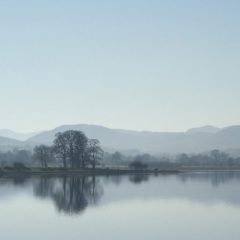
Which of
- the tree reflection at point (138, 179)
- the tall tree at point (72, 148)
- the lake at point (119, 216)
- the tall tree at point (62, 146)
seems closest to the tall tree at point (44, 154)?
the tall tree at point (62, 146)

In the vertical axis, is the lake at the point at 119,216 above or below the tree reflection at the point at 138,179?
below

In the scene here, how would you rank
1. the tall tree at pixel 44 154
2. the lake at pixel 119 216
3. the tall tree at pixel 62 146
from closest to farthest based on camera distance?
the lake at pixel 119 216, the tall tree at pixel 62 146, the tall tree at pixel 44 154

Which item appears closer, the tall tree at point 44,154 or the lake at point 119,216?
the lake at point 119,216

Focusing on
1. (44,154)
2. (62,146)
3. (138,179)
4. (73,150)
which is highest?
(62,146)

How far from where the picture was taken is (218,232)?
60.9ft

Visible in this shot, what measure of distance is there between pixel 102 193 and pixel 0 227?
15.6 meters

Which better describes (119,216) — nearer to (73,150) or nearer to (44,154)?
(73,150)

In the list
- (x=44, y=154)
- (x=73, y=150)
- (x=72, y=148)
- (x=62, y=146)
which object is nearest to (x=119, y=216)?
(x=72, y=148)

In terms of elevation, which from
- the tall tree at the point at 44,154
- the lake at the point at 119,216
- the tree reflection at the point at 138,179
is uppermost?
the tall tree at the point at 44,154

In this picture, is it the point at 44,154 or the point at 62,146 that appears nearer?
the point at 62,146

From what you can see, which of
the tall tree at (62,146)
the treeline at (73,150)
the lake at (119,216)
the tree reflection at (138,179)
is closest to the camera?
the lake at (119,216)

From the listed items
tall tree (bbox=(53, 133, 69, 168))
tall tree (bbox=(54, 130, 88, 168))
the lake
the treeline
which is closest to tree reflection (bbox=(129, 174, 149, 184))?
the treeline

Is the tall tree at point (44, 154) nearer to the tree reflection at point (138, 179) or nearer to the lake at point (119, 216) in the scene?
the tree reflection at point (138, 179)

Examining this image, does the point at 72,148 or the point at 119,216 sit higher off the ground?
the point at 72,148
